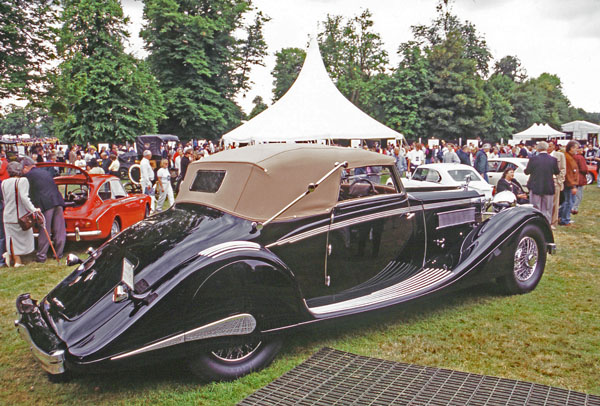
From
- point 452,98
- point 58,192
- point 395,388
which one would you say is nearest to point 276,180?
point 395,388

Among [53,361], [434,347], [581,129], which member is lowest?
[434,347]

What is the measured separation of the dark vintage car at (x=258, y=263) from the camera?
125 inches

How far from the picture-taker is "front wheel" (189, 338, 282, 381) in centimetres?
343

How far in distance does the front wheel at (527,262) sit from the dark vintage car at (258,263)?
0.05m

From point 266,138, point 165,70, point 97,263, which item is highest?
point 165,70

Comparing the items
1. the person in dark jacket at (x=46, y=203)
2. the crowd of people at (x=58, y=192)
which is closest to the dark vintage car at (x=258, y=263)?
the crowd of people at (x=58, y=192)

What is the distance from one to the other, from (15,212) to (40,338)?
16.4 ft

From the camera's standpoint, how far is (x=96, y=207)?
27.8ft

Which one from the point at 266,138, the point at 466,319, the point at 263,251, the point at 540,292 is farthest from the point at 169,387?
the point at 266,138

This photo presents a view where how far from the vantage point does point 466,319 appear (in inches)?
193

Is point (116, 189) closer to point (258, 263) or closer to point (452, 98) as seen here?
point (258, 263)

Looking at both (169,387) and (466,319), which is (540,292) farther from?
(169,387)

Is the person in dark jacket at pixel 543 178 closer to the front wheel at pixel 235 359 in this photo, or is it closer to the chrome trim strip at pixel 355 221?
the chrome trim strip at pixel 355 221

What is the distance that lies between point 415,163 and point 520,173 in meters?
4.22
